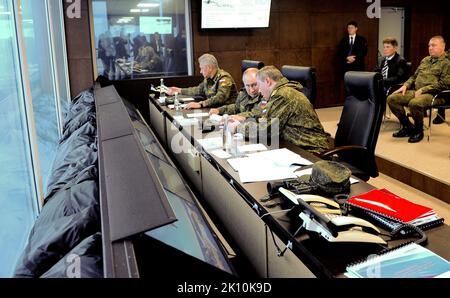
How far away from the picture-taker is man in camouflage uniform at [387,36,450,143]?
4785mm

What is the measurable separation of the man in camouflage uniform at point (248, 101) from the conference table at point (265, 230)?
0.45 metres

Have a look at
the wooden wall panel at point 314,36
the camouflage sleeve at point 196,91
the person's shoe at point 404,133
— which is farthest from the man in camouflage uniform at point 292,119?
the wooden wall panel at point 314,36

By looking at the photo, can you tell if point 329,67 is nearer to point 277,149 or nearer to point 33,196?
point 277,149

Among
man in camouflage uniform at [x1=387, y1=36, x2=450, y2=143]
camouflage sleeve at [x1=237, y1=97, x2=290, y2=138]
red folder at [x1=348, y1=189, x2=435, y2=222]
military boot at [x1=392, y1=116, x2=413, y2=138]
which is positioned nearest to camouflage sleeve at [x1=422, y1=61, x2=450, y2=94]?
man in camouflage uniform at [x1=387, y1=36, x2=450, y2=143]

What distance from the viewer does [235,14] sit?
22.1ft

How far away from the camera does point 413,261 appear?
108cm

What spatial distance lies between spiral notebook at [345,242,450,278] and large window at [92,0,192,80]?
5.98 metres

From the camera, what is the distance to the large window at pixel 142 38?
6332mm

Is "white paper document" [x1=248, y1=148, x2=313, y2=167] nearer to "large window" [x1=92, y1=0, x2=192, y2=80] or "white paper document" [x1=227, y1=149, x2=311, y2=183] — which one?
"white paper document" [x1=227, y1=149, x2=311, y2=183]

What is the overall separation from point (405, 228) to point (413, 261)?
184mm

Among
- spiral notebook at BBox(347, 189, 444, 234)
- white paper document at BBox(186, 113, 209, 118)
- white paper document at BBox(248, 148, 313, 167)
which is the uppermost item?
white paper document at BBox(186, 113, 209, 118)

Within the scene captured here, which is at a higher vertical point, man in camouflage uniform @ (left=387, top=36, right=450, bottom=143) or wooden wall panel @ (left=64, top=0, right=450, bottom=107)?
wooden wall panel @ (left=64, top=0, right=450, bottom=107)

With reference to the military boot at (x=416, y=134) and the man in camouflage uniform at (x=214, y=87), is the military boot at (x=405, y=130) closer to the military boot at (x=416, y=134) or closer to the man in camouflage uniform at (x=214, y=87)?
the military boot at (x=416, y=134)
